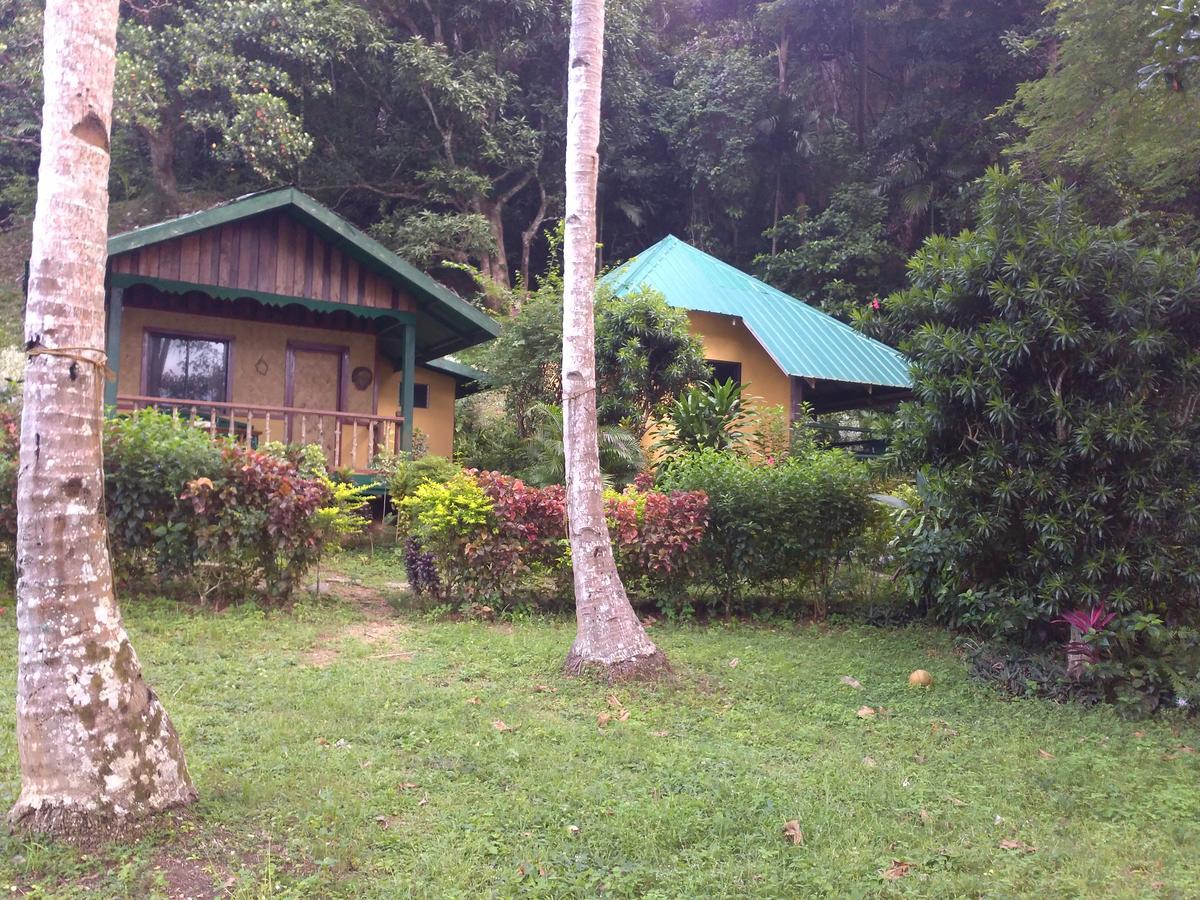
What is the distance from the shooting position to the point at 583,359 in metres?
6.63

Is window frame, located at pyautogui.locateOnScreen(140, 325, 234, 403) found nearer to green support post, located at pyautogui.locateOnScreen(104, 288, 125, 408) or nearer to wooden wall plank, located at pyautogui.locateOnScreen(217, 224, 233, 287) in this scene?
green support post, located at pyautogui.locateOnScreen(104, 288, 125, 408)

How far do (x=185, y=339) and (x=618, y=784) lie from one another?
11.6 m

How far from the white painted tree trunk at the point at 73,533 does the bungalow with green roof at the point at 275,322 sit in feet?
25.6

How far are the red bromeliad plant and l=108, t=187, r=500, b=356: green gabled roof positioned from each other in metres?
9.37

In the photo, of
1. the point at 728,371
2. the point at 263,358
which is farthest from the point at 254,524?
the point at 728,371

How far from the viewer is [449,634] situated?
7785 millimetres

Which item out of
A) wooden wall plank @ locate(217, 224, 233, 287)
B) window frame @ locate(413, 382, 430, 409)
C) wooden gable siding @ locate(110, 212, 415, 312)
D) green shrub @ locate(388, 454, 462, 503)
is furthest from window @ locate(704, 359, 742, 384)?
wooden wall plank @ locate(217, 224, 233, 287)

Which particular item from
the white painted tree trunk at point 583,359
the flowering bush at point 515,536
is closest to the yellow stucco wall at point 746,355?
the flowering bush at point 515,536

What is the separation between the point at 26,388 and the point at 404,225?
23.0 meters

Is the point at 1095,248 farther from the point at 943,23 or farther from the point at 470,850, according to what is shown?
the point at 943,23

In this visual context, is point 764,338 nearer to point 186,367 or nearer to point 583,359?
point 186,367

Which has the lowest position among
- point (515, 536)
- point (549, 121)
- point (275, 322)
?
point (515, 536)

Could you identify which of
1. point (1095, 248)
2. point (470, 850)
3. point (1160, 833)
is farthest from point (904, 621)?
point (470, 850)

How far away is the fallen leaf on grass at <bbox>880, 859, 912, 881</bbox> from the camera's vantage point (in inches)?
141
